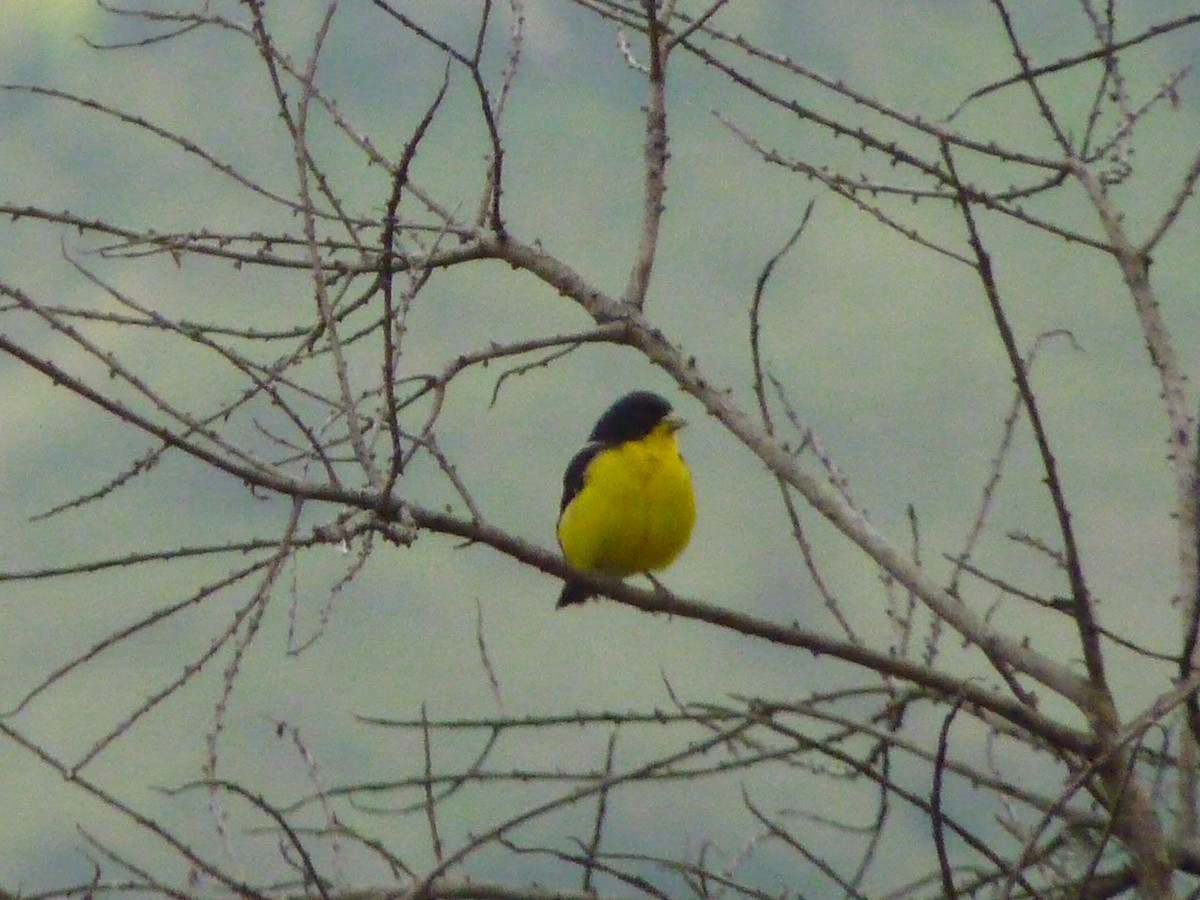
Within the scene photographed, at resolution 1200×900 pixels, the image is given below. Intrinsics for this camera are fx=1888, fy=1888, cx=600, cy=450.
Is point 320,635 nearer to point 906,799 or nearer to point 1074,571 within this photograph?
point 906,799

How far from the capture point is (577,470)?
5754 millimetres

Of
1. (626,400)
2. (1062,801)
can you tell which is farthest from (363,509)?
(626,400)

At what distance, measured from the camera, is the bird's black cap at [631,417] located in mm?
5668

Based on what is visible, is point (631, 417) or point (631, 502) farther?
point (631, 417)

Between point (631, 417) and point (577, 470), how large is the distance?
234 mm

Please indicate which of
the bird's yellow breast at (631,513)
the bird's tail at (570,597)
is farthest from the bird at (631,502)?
the bird's tail at (570,597)

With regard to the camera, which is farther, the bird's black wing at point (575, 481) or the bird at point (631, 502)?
the bird's black wing at point (575, 481)

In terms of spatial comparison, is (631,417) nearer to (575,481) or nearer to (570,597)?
(575,481)

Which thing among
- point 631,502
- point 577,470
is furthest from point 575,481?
point 631,502

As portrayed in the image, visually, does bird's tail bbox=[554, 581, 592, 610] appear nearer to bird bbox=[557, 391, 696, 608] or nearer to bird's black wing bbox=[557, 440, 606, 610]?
bird's black wing bbox=[557, 440, 606, 610]

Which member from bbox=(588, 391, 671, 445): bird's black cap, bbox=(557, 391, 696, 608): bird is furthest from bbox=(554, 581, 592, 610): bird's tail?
bbox=(588, 391, 671, 445): bird's black cap

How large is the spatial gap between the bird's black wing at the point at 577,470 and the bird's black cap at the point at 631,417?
0.12 ft

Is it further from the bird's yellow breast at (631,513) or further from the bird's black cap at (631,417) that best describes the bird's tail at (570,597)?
the bird's black cap at (631,417)

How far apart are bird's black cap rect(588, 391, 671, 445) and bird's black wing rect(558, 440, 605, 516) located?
0.12 feet
